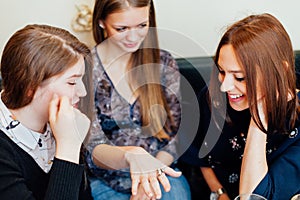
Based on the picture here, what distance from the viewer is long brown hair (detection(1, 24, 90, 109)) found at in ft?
3.44

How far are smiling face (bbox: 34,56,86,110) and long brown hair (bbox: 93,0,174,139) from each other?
394 millimetres

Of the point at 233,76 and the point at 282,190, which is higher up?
the point at 233,76

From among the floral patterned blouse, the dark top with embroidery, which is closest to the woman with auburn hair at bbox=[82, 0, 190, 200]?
the floral patterned blouse

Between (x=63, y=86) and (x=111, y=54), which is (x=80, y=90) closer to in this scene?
(x=63, y=86)

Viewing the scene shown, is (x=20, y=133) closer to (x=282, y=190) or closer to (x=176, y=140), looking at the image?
(x=176, y=140)

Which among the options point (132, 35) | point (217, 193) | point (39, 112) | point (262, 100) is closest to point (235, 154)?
point (217, 193)

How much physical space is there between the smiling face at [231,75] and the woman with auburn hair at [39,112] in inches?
14.6

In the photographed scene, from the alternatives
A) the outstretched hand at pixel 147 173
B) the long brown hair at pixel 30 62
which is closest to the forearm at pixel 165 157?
the outstretched hand at pixel 147 173

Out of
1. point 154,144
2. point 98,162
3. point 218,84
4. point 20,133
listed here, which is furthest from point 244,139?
point 20,133

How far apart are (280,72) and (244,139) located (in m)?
0.27

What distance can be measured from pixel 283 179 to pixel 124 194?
0.47 meters

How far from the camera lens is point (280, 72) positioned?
1.17m

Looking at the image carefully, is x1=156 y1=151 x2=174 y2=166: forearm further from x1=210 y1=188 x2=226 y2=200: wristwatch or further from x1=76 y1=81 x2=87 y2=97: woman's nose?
x1=76 y1=81 x2=87 y2=97: woman's nose

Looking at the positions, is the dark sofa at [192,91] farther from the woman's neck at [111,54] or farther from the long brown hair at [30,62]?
the long brown hair at [30,62]
